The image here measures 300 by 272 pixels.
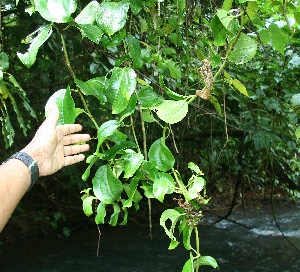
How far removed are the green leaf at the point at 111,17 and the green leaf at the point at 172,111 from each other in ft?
0.56

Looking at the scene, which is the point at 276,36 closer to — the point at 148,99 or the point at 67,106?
the point at 148,99

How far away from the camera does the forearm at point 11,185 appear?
3.45 feet

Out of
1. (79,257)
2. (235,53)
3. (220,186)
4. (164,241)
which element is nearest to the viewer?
(235,53)

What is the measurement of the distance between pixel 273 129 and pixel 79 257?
85.9 inches

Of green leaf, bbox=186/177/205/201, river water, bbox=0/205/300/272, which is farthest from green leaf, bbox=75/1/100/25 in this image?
river water, bbox=0/205/300/272

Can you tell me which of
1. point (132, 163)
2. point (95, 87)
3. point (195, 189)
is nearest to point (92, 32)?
point (95, 87)

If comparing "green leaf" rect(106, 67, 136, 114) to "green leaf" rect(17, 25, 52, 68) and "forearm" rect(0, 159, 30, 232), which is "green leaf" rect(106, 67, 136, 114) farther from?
"forearm" rect(0, 159, 30, 232)

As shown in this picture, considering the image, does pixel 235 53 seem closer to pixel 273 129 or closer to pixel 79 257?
pixel 273 129

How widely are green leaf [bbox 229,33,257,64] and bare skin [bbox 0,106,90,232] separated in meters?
0.43

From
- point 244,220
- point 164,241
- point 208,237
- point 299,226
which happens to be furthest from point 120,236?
point 299,226

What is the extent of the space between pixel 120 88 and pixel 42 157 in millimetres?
492

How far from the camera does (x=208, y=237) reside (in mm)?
4809

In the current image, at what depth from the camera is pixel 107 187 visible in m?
0.91

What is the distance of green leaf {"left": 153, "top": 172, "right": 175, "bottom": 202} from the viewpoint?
832 millimetres
